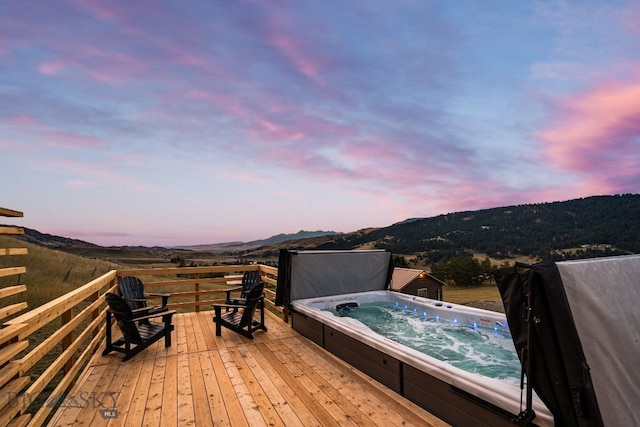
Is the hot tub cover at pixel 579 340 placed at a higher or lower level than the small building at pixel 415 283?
higher

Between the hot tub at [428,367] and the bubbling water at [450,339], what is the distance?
8 centimetres

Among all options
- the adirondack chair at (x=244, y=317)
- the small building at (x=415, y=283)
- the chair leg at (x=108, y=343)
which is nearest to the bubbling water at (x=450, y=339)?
the adirondack chair at (x=244, y=317)

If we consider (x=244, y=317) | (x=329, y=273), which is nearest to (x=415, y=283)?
(x=329, y=273)

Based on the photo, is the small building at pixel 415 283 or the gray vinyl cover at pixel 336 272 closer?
the gray vinyl cover at pixel 336 272

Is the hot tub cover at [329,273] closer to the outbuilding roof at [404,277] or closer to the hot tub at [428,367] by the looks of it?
the hot tub at [428,367]

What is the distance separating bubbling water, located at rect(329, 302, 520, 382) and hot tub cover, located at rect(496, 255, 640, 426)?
120 cm

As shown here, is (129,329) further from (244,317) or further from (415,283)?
(415,283)

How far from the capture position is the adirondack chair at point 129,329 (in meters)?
3.86

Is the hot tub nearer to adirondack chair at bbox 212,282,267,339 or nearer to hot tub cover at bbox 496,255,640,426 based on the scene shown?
hot tub cover at bbox 496,255,640,426

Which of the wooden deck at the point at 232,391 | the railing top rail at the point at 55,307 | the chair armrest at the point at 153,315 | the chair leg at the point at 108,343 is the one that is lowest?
the wooden deck at the point at 232,391

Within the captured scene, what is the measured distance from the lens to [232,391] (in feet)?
10.1

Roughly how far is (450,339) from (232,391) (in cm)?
284

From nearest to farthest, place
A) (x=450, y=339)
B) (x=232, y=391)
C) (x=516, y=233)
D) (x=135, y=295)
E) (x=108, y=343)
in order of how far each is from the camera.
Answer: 1. (x=232, y=391)
2. (x=108, y=343)
3. (x=450, y=339)
4. (x=135, y=295)
5. (x=516, y=233)

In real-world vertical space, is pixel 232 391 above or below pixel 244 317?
below
